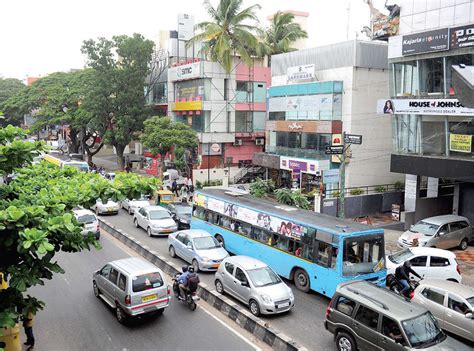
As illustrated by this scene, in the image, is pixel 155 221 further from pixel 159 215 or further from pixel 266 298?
pixel 266 298

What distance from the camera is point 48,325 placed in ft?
42.5

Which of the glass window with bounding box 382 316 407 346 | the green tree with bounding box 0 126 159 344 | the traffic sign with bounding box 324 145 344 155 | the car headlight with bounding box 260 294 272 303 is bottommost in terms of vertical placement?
the car headlight with bounding box 260 294 272 303

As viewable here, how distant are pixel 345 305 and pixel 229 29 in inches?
1343

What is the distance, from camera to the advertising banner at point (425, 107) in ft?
73.3

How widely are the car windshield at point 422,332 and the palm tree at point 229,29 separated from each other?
3311cm

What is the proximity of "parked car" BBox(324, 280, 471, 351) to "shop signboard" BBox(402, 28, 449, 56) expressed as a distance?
52.5ft

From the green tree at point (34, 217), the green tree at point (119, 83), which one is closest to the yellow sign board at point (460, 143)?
the green tree at point (34, 217)

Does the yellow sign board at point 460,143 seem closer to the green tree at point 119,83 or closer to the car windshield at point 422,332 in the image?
the car windshield at point 422,332

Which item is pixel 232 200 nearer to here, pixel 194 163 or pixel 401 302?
pixel 401 302

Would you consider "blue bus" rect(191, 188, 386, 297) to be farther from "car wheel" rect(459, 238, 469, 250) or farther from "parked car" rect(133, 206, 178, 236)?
"car wheel" rect(459, 238, 469, 250)

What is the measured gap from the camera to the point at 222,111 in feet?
139

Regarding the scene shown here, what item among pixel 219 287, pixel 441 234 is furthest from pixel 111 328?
pixel 441 234

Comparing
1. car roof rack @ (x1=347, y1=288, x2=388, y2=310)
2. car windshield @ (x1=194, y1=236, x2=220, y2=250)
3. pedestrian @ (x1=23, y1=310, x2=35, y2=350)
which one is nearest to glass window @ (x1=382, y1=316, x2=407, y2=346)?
car roof rack @ (x1=347, y1=288, x2=388, y2=310)

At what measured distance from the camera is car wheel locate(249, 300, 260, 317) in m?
13.6
